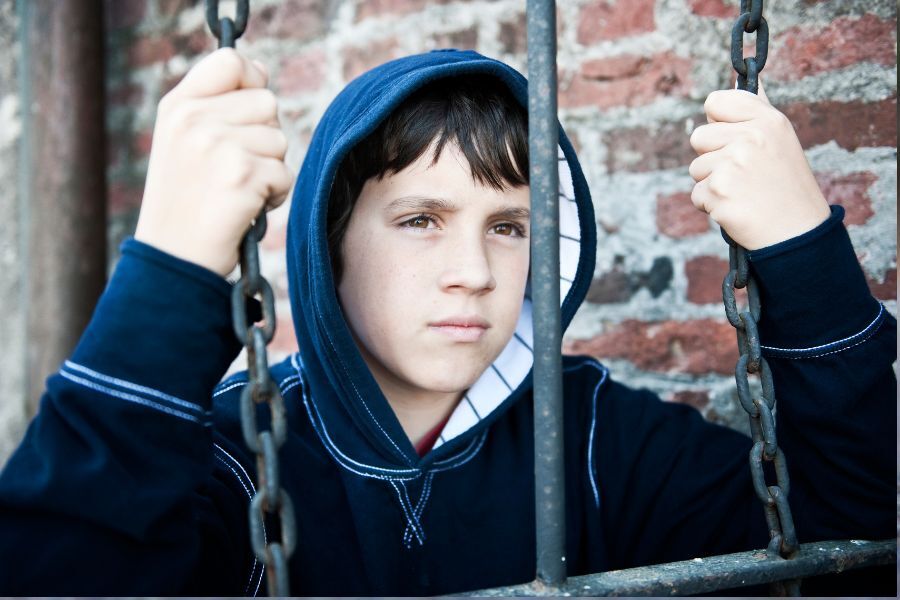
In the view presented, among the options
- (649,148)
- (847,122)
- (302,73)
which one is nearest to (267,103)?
(649,148)

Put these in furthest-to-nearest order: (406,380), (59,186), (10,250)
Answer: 1. (10,250)
2. (59,186)
3. (406,380)

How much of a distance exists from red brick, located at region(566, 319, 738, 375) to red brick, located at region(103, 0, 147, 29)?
5.10ft

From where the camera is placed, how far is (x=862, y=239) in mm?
1551

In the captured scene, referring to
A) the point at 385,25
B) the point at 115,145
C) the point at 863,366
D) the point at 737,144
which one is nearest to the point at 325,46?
the point at 385,25

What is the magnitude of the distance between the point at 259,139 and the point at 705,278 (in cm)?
109

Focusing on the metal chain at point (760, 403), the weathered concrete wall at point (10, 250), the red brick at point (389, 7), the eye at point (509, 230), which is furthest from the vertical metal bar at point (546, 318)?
the weathered concrete wall at point (10, 250)

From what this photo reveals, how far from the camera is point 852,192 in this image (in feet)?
5.09

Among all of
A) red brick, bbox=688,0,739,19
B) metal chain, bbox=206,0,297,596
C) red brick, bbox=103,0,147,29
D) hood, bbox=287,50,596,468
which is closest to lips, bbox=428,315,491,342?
hood, bbox=287,50,596,468

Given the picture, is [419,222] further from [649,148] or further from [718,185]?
[649,148]

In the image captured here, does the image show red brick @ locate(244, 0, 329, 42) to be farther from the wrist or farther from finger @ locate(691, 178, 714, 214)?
the wrist

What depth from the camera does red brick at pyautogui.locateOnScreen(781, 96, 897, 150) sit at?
1.52m

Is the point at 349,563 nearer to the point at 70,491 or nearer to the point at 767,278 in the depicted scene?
the point at 70,491

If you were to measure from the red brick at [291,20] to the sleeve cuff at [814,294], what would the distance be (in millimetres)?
1372

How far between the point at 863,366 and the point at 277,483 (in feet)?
2.66
